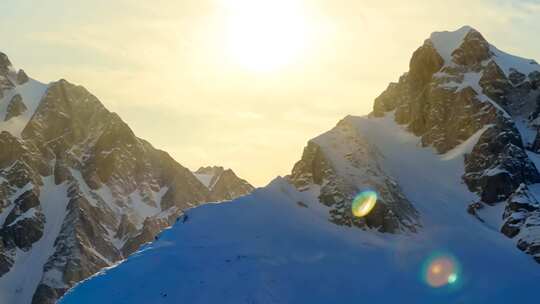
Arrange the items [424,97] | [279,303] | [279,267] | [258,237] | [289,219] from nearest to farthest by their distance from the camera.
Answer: [279,303] → [279,267] → [258,237] → [289,219] → [424,97]

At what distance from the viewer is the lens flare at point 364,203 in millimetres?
137500

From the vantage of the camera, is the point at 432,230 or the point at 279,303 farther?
the point at 432,230

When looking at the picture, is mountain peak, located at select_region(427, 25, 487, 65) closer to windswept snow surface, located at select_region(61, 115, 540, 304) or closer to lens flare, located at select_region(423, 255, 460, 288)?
windswept snow surface, located at select_region(61, 115, 540, 304)

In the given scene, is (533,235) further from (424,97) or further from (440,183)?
(424,97)

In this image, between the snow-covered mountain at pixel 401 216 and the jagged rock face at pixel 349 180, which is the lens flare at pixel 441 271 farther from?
the jagged rock face at pixel 349 180

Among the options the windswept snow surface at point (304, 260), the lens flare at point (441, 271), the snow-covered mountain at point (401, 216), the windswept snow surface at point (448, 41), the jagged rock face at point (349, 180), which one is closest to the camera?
the windswept snow surface at point (304, 260)

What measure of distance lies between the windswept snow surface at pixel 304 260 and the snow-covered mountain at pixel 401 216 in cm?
27

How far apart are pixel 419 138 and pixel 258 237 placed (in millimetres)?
60222

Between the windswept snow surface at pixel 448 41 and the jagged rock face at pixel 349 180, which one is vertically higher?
the windswept snow surface at pixel 448 41

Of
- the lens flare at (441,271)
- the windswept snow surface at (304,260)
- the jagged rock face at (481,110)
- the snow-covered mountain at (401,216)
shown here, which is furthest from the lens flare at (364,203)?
the jagged rock face at (481,110)

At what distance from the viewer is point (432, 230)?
133 m

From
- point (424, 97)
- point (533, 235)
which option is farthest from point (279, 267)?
point (424, 97)

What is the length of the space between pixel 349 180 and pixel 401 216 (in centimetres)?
1242

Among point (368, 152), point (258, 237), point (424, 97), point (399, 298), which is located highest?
point (424, 97)
